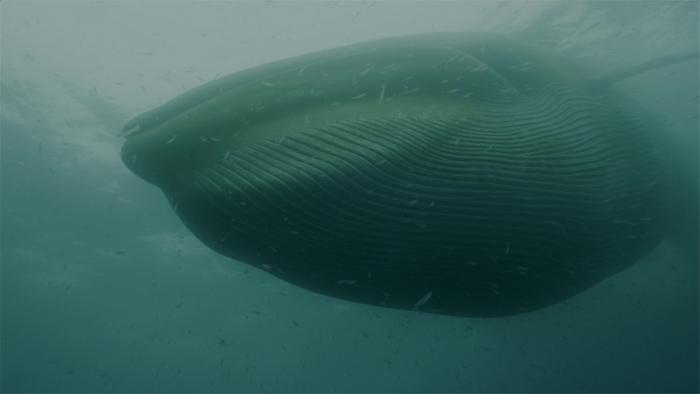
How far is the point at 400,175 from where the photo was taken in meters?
2.22

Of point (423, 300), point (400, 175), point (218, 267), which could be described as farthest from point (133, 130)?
point (218, 267)

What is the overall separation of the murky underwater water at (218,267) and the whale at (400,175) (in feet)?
8.41

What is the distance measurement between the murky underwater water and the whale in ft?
8.41

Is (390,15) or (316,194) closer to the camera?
(316,194)

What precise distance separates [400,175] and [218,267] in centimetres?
2931

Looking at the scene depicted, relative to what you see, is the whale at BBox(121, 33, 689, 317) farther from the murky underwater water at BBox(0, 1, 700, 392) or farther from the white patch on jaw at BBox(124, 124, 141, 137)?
the murky underwater water at BBox(0, 1, 700, 392)

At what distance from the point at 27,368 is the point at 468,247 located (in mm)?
81663

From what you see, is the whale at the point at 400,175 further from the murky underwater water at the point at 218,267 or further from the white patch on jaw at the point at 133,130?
the murky underwater water at the point at 218,267

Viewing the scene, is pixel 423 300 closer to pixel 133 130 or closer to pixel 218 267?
pixel 133 130

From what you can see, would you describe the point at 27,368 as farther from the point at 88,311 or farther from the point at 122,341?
the point at 88,311

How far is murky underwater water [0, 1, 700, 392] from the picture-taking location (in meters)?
12.9

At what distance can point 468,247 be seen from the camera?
242cm

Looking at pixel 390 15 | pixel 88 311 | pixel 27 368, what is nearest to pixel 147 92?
pixel 390 15

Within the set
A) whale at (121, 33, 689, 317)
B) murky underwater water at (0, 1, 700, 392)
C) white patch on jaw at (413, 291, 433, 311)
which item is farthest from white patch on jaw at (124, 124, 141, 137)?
murky underwater water at (0, 1, 700, 392)
